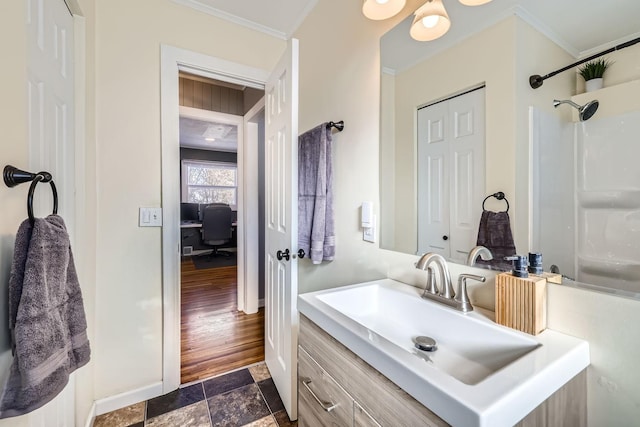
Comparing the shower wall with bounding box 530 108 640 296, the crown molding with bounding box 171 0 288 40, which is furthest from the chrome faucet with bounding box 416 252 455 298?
the crown molding with bounding box 171 0 288 40

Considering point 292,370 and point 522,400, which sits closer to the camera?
point 522,400

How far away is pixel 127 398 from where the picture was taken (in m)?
1.62

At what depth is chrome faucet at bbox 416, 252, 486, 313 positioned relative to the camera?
88 cm

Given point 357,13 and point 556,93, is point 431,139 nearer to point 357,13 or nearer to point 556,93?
point 556,93

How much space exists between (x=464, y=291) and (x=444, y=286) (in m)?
0.07

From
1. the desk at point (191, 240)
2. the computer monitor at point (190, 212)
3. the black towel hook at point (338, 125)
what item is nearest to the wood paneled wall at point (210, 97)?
the black towel hook at point (338, 125)

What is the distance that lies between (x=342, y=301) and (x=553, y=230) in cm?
71

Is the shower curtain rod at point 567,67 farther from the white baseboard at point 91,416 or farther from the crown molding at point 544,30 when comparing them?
the white baseboard at point 91,416

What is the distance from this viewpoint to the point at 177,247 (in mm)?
1771

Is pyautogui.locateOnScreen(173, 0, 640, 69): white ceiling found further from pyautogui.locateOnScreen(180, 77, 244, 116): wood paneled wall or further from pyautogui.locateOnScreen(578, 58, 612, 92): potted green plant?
pyautogui.locateOnScreen(180, 77, 244, 116): wood paneled wall

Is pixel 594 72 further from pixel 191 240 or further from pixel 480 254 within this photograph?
pixel 191 240

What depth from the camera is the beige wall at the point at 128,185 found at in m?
1.57

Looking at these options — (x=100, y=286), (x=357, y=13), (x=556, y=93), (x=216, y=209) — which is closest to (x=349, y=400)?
(x=556, y=93)

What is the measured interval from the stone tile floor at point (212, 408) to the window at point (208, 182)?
4.83 m
